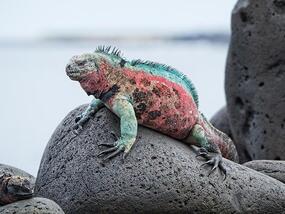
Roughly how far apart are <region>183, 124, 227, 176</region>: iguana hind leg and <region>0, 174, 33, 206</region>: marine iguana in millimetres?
1078

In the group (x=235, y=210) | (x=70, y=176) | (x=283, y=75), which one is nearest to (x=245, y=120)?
(x=283, y=75)

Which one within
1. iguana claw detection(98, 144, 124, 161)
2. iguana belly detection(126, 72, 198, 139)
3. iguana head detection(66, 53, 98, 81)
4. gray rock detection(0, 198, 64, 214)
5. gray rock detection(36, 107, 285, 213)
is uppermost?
iguana head detection(66, 53, 98, 81)

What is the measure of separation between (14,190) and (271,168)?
1.93 meters

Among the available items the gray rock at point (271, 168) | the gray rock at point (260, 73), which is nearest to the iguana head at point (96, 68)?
the gray rock at point (271, 168)

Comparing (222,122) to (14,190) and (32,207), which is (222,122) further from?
(32,207)

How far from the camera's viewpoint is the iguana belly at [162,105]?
14.4ft

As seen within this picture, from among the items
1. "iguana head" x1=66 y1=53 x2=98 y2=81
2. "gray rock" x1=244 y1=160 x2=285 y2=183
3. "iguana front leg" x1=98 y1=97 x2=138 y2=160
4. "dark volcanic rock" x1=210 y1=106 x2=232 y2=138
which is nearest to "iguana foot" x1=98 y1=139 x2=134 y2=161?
"iguana front leg" x1=98 y1=97 x2=138 y2=160

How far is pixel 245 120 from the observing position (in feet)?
22.3

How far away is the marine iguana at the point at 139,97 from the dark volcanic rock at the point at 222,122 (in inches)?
110

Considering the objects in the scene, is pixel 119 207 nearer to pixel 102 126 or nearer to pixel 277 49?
pixel 102 126

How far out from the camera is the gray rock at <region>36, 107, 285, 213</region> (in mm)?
4316

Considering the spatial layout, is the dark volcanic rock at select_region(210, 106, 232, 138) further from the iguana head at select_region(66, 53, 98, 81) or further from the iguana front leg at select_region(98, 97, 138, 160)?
the iguana head at select_region(66, 53, 98, 81)

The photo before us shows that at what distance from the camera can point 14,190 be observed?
4098 millimetres

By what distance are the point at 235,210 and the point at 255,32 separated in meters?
2.41
